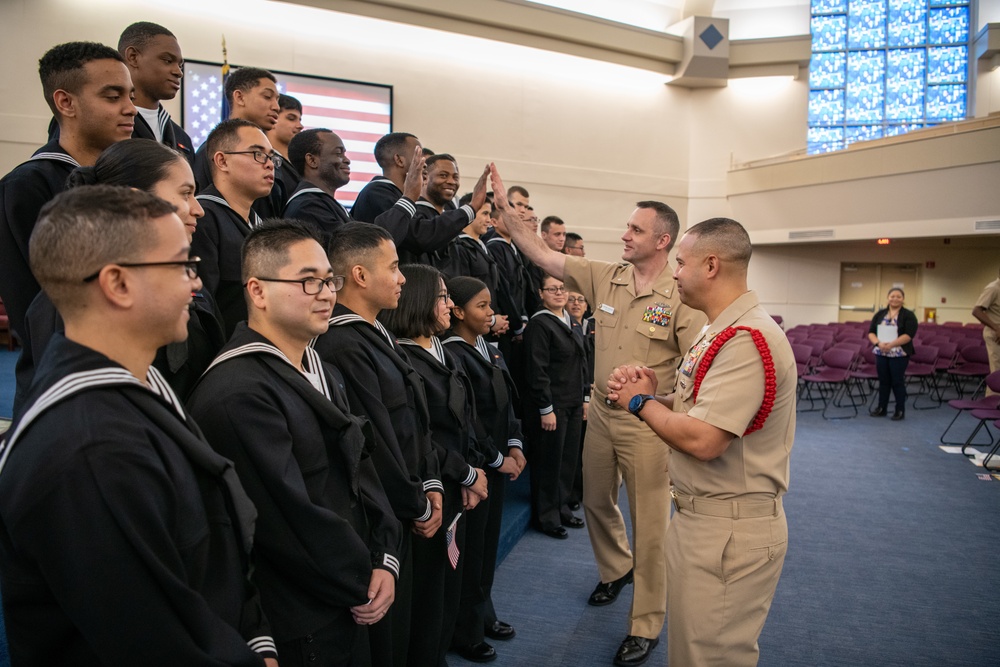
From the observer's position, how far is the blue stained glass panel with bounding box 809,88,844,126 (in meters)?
15.2

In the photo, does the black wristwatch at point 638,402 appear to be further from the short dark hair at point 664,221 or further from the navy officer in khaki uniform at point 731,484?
the short dark hair at point 664,221

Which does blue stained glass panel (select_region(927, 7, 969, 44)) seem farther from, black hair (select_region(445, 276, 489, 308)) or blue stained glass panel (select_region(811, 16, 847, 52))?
black hair (select_region(445, 276, 489, 308))

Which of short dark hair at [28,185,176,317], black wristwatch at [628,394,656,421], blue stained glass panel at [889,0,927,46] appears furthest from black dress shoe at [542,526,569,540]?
blue stained glass panel at [889,0,927,46]

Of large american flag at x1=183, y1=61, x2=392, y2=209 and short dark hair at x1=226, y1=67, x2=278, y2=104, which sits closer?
short dark hair at x1=226, y1=67, x2=278, y2=104

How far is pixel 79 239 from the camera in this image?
115 cm

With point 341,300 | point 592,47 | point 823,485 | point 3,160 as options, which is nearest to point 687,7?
point 592,47

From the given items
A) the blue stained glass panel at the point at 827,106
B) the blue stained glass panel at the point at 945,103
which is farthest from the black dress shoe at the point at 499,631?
the blue stained glass panel at the point at 945,103

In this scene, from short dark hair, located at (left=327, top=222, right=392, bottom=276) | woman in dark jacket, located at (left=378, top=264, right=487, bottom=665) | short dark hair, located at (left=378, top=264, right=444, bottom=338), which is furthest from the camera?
short dark hair, located at (left=378, top=264, right=444, bottom=338)

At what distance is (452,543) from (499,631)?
80 centimetres

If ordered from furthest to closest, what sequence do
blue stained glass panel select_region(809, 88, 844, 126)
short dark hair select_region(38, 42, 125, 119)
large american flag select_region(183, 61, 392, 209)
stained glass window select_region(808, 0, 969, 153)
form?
blue stained glass panel select_region(809, 88, 844, 126) < stained glass window select_region(808, 0, 969, 153) < large american flag select_region(183, 61, 392, 209) < short dark hair select_region(38, 42, 125, 119)

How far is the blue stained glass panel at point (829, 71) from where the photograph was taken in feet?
49.9

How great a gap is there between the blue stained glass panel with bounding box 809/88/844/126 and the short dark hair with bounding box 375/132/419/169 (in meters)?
14.1

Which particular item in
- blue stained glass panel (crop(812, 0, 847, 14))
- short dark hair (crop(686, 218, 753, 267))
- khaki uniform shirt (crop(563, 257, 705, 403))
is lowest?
khaki uniform shirt (crop(563, 257, 705, 403))

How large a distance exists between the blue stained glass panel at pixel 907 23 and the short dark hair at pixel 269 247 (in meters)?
17.4
